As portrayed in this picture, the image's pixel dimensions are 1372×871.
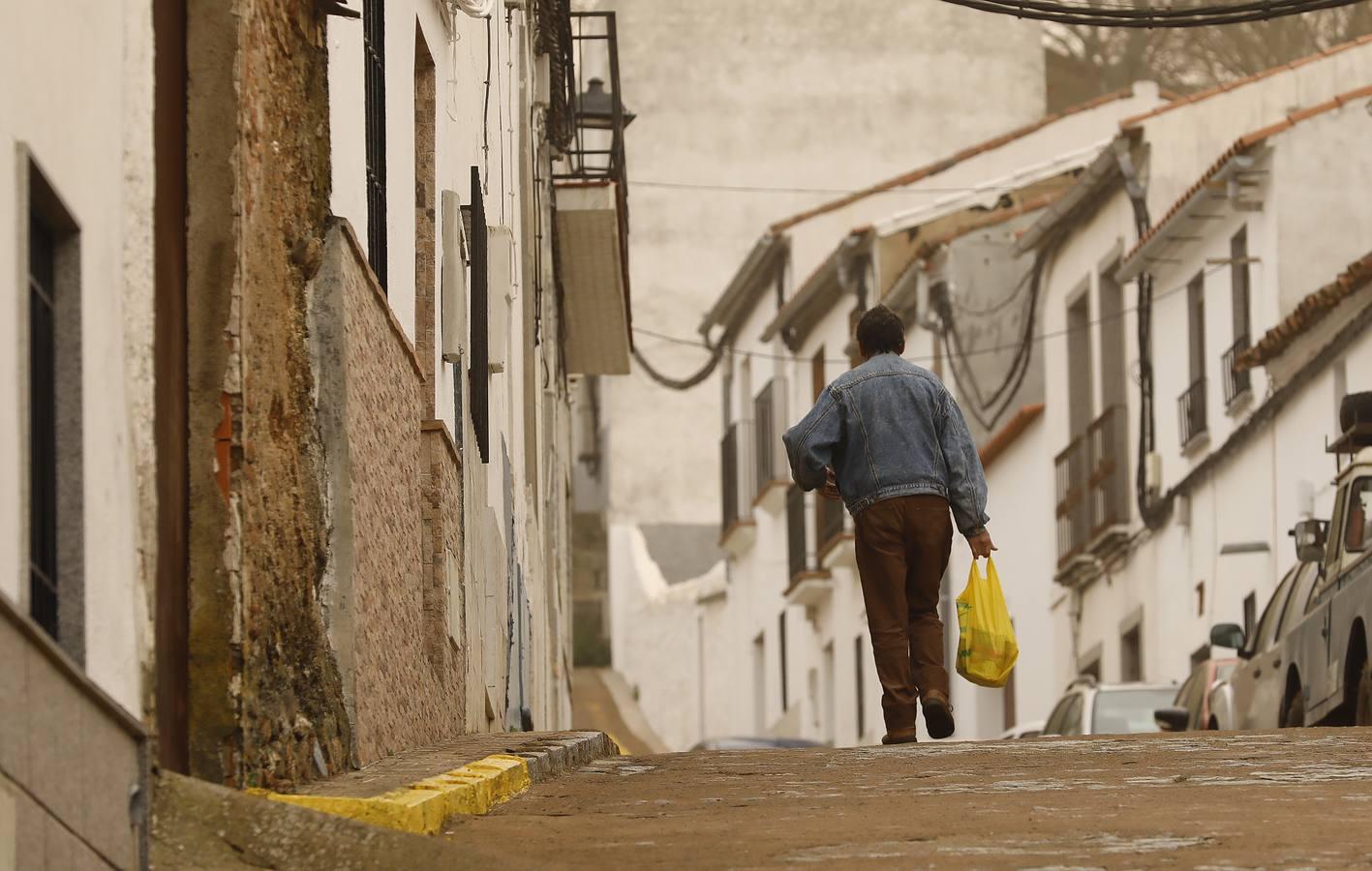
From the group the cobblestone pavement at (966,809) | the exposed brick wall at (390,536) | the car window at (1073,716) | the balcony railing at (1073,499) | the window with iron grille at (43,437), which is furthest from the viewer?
the balcony railing at (1073,499)

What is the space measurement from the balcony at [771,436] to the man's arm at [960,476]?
27282 millimetres

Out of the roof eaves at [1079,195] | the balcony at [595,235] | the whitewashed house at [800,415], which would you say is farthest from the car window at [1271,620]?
the whitewashed house at [800,415]

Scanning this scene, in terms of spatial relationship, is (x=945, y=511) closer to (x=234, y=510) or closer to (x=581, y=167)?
(x=234, y=510)

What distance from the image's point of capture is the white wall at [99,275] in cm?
521

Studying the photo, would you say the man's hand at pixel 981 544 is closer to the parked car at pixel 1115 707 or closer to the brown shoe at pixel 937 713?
the brown shoe at pixel 937 713

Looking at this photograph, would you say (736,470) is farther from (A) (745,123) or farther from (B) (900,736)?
(B) (900,736)

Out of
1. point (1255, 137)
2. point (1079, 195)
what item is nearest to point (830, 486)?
point (1255, 137)

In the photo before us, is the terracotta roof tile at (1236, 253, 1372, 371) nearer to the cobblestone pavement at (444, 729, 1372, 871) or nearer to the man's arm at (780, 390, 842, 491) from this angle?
the man's arm at (780, 390, 842, 491)

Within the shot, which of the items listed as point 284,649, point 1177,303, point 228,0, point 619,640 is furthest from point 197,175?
point 619,640

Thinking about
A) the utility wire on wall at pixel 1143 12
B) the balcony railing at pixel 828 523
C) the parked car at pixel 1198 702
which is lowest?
the parked car at pixel 1198 702

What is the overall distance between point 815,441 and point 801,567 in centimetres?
2544

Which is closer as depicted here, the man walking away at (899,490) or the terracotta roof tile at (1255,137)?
the man walking away at (899,490)

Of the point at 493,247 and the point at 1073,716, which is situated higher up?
the point at 493,247

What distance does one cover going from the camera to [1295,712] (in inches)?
584
